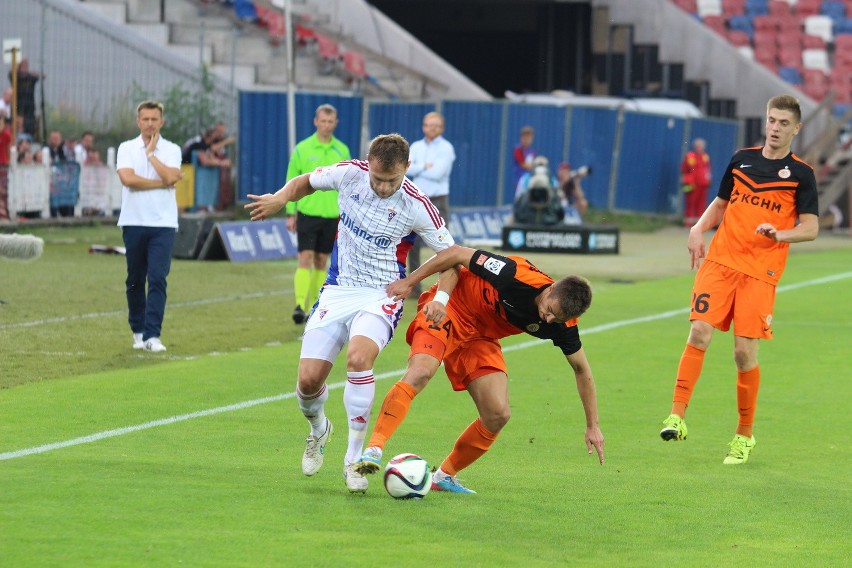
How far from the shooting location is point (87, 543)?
612 centimetres

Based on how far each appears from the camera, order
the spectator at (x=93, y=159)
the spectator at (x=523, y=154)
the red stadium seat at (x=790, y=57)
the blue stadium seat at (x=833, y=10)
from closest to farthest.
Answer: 1. the spectator at (x=93, y=159)
2. the spectator at (x=523, y=154)
3. the red stadium seat at (x=790, y=57)
4. the blue stadium seat at (x=833, y=10)

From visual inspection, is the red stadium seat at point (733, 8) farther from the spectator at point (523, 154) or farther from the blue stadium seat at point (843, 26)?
the spectator at point (523, 154)

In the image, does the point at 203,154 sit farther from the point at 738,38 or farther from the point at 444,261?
the point at 738,38

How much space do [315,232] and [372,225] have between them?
7.08 m

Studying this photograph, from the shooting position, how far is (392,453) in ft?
27.5

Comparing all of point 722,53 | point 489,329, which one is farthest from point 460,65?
point 489,329

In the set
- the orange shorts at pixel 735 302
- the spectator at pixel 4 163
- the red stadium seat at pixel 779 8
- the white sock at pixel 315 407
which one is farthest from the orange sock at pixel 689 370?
the red stadium seat at pixel 779 8

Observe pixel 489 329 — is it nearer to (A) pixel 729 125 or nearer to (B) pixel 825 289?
(B) pixel 825 289

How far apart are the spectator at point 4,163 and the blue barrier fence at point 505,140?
565cm

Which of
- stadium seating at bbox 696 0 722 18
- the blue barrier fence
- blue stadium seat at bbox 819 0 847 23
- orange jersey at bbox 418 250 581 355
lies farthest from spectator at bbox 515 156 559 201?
blue stadium seat at bbox 819 0 847 23

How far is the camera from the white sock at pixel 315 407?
7.53 meters

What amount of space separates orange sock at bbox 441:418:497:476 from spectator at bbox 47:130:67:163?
1784 cm

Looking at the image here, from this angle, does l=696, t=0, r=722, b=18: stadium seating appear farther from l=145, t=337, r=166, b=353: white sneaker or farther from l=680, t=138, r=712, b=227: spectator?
l=145, t=337, r=166, b=353: white sneaker

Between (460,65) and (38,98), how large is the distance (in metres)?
25.9
